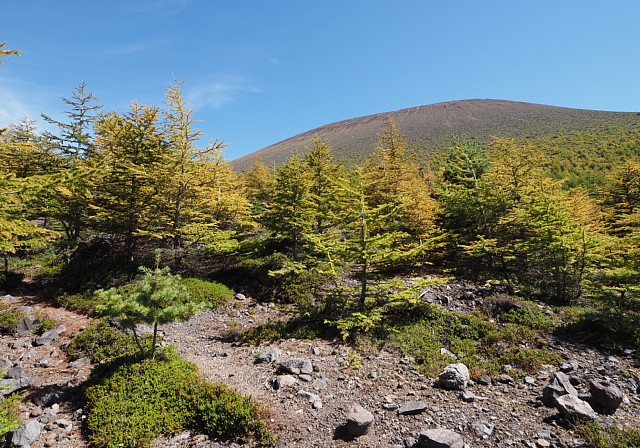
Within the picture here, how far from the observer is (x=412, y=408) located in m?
6.07

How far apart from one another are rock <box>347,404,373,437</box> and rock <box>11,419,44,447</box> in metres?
6.04

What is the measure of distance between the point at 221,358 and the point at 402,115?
111 meters

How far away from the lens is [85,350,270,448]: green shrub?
571 centimetres

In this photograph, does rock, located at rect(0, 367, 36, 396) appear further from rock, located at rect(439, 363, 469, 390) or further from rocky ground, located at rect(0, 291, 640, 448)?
rock, located at rect(439, 363, 469, 390)

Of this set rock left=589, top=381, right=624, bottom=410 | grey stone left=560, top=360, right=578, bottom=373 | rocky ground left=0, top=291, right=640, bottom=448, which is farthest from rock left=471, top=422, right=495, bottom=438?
grey stone left=560, top=360, right=578, bottom=373

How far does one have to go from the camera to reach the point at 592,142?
1492 inches

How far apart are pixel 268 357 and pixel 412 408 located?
4.08 m

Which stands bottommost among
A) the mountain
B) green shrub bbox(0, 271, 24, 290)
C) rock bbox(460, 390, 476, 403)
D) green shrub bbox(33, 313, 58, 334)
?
rock bbox(460, 390, 476, 403)

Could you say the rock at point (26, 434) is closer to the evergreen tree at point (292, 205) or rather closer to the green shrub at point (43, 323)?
the green shrub at point (43, 323)

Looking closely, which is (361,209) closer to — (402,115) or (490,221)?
(490,221)

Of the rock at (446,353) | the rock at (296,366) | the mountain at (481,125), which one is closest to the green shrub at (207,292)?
the rock at (296,366)

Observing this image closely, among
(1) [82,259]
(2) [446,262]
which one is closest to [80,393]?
(1) [82,259]

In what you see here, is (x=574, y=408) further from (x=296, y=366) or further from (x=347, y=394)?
(x=296, y=366)

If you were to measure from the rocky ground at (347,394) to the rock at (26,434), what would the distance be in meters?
0.02
